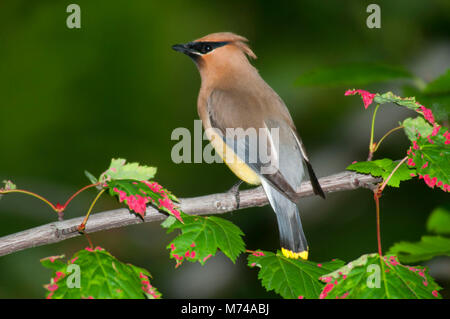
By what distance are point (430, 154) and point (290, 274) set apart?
0.69m

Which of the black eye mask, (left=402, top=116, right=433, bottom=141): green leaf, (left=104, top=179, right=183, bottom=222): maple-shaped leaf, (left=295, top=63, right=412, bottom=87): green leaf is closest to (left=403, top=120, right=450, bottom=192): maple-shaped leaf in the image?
(left=402, top=116, right=433, bottom=141): green leaf

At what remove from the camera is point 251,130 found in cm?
333

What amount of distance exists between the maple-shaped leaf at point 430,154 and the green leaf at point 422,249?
358 millimetres

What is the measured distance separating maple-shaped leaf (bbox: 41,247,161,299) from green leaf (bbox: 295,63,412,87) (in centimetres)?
156

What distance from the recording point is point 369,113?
4.85 m

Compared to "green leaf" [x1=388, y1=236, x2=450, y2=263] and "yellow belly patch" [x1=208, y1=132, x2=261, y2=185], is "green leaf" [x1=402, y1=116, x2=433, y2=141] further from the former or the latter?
"yellow belly patch" [x1=208, y1=132, x2=261, y2=185]

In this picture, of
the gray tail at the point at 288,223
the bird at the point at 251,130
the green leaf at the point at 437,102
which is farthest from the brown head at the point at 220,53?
the green leaf at the point at 437,102

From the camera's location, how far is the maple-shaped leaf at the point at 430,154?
2.21 meters

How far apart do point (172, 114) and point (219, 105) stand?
119 inches

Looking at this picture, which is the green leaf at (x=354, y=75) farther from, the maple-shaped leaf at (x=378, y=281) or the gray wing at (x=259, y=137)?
the maple-shaped leaf at (x=378, y=281)

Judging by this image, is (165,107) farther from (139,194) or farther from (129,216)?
(139,194)

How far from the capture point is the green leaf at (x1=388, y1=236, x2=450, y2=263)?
2.49 metres

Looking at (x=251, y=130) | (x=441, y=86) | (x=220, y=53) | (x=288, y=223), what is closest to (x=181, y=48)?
(x=220, y=53)

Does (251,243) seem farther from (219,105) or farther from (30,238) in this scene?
(30,238)
